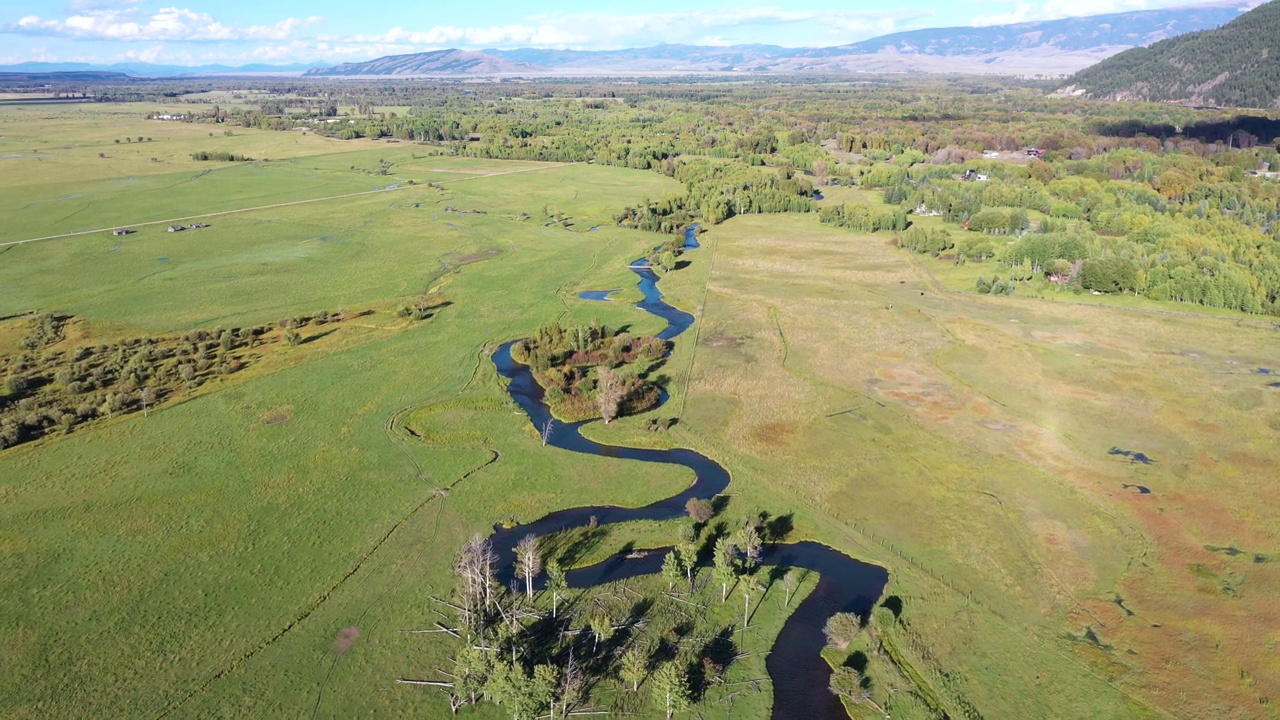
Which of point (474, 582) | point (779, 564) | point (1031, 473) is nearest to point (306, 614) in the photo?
point (474, 582)

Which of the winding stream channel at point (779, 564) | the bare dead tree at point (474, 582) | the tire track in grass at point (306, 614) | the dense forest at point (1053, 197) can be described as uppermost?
the dense forest at point (1053, 197)

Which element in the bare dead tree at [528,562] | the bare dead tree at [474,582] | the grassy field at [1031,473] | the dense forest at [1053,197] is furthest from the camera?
the dense forest at [1053,197]

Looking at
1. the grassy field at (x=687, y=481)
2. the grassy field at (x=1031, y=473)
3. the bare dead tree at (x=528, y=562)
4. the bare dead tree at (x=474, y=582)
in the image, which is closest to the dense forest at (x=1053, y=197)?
the grassy field at (x=1031, y=473)

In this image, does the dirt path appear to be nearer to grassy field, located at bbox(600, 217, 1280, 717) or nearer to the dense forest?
the dense forest

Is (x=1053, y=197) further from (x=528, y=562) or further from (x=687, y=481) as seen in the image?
(x=528, y=562)

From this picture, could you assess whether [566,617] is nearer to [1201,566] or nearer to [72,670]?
[72,670]

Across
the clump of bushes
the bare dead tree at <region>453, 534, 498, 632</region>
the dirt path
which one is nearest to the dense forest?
the dirt path

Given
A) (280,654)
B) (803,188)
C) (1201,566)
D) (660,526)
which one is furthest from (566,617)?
(803,188)

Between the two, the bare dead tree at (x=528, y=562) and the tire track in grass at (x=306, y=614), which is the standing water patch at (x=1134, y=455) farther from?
the tire track in grass at (x=306, y=614)
